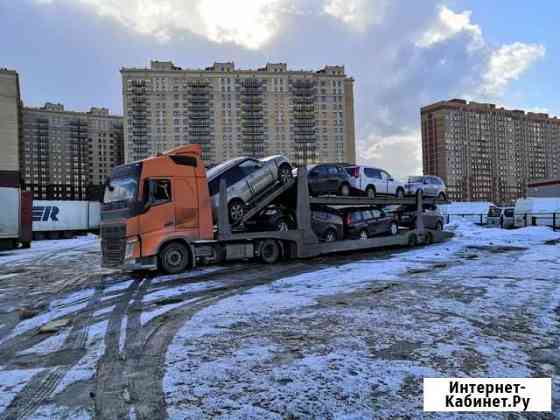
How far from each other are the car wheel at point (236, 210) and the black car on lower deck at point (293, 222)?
0.50 metres

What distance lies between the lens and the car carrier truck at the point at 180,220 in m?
10.3

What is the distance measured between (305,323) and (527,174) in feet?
402

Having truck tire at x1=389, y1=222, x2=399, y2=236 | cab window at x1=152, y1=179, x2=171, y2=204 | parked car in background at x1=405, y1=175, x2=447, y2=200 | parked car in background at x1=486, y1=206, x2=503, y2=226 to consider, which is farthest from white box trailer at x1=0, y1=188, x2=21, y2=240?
parked car in background at x1=486, y1=206, x2=503, y2=226

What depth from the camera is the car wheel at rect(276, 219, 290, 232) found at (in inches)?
519

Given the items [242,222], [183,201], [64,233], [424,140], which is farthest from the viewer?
[424,140]

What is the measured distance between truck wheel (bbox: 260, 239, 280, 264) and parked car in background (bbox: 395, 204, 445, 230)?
20.2 ft

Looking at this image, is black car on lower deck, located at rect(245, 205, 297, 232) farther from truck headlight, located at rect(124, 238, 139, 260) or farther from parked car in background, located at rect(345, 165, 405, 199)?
truck headlight, located at rect(124, 238, 139, 260)

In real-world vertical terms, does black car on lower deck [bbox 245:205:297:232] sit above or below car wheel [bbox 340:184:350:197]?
below

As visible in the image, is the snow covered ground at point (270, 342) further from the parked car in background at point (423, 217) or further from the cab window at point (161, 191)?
the parked car in background at point (423, 217)

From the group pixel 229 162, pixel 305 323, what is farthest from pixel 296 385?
pixel 229 162

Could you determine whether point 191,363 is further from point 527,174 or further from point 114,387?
point 527,174

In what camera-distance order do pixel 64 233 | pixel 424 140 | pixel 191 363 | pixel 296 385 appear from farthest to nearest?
pixel 424 140
pixel 64 233
pixel 191 363
pixel 296 385

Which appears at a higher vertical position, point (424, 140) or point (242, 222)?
point (424, 140)

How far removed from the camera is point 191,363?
4.50 meters
